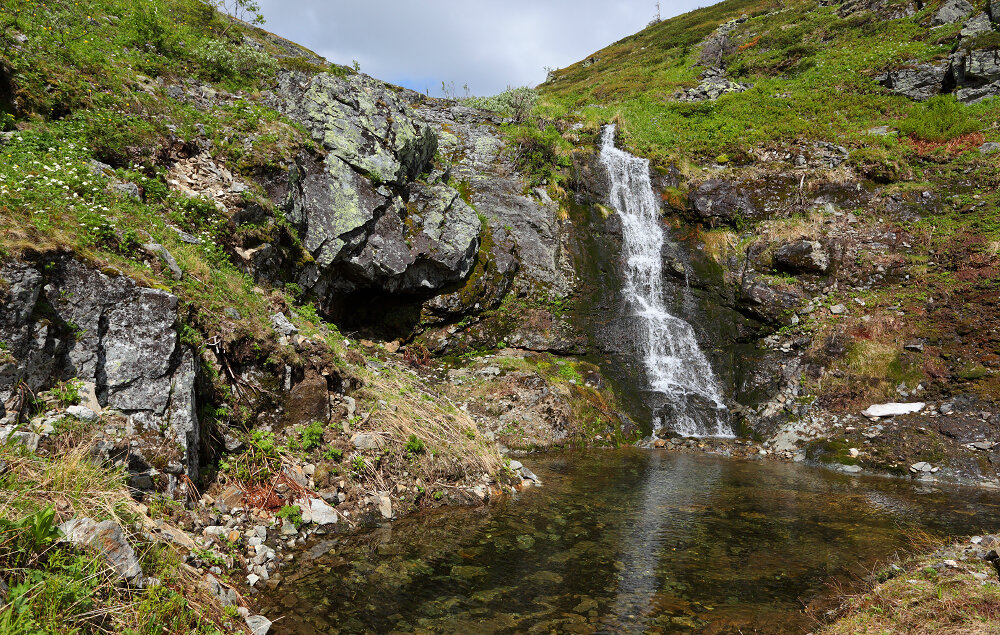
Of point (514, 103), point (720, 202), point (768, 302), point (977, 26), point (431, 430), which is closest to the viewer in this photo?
point (431, 430)

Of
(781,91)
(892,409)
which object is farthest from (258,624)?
(781,91)

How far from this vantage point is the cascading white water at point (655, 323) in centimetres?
1532

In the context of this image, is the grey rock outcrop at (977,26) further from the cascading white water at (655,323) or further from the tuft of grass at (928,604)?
the tuft of grass at (928,604)

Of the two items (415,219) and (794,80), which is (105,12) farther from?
(794,80)

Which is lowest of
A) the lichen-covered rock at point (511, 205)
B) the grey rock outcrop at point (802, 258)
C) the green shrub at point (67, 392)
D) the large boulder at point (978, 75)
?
the green shrub at point (67, 392)

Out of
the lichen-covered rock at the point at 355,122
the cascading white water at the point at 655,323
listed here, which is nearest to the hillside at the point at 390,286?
the lichen-covered rock at the point at 355,122

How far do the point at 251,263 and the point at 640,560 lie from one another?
9.58 metres

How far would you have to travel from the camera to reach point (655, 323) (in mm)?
17797

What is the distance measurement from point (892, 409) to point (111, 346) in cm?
1744

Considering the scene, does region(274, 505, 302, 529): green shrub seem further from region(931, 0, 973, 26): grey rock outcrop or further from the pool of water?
region(931, 0, 973, 26): grey rock outcrop

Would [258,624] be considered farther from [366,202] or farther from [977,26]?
[977,26]

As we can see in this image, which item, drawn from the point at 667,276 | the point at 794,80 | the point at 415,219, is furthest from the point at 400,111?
the point at 794,80

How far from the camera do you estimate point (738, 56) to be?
1441 inches

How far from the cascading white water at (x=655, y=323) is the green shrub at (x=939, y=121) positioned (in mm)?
12675
